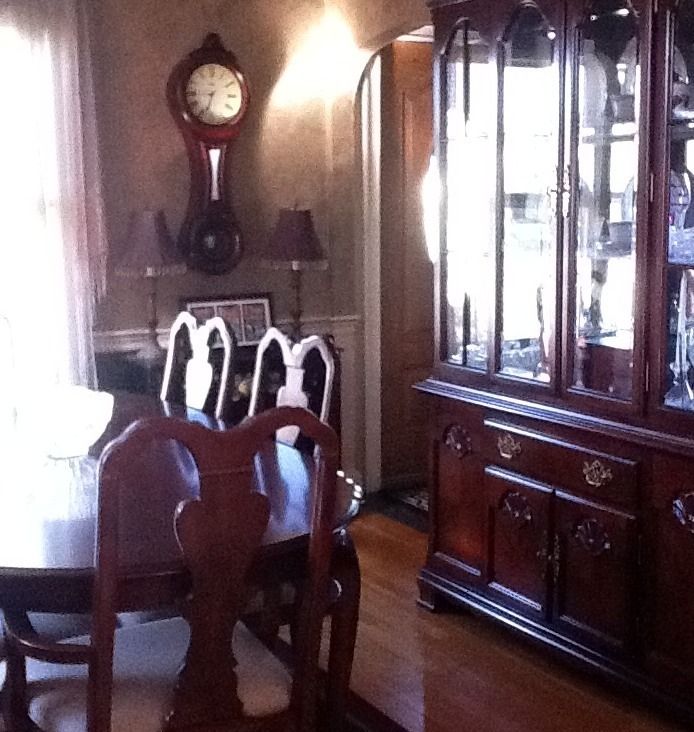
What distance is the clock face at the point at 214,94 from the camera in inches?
166

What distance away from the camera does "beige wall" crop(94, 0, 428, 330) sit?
4.11 m

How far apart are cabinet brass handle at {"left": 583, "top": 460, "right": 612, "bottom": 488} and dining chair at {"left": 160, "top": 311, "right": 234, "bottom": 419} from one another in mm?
1075

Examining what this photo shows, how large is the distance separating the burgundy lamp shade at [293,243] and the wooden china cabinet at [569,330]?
932mm

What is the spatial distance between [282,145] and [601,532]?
7.70 feet

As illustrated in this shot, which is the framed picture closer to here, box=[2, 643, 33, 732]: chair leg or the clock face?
the clock face

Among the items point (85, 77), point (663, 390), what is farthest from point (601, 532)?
point (85, 77)

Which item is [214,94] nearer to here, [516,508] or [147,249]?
[147,249]

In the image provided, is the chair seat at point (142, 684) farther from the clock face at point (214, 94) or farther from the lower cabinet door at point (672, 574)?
the clock face at point (214, 94)

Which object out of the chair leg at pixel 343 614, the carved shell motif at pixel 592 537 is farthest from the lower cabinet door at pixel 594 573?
the chair leg at pixel 343 614

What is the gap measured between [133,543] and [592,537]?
1478 millimetres

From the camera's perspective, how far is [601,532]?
291 cm

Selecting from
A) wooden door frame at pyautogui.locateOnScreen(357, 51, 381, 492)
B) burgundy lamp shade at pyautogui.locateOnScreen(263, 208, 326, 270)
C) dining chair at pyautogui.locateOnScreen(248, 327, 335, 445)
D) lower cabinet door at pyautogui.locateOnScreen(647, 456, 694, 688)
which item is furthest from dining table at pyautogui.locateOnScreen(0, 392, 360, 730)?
wooden door frame at pyautogui.locateOnScreen(357, 51, 381, 492)

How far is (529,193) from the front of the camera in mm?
3188

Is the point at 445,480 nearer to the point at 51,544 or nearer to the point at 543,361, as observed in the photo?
the point at 543,361
